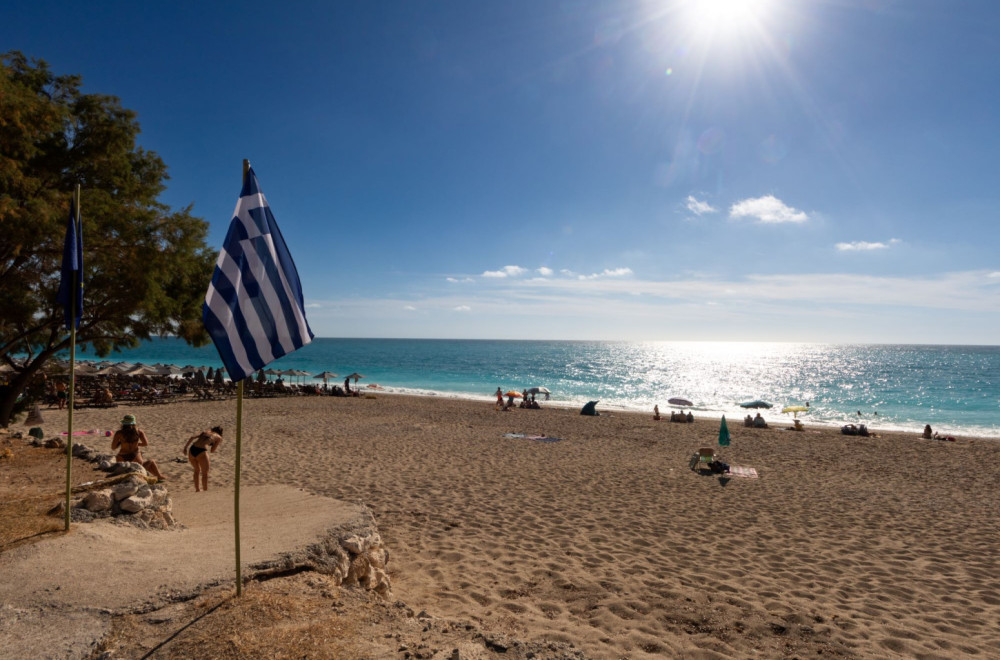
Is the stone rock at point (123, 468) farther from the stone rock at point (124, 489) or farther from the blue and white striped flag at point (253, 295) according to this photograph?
the blue and white striped flag at point (253, 295)

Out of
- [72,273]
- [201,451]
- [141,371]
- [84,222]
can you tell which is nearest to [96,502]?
[72,273]

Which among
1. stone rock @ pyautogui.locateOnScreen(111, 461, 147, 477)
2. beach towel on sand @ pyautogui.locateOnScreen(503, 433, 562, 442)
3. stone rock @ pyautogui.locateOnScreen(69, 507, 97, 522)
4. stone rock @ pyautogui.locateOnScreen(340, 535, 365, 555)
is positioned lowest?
beach towel on sand @ pyautogui.locateOnScreen(503, 433, 562, 442)

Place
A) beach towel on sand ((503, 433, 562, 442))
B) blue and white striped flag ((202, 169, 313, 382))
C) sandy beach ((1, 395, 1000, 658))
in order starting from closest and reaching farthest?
1. blue and white striped flag ((202, 169, 313, 382))
2. sandy beach ((1, 395, 1000, 658))
3. beach towel on sand ((503, 433, 562, 442))

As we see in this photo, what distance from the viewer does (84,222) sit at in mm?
9797

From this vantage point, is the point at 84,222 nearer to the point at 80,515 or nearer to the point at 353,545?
the point at 80,515

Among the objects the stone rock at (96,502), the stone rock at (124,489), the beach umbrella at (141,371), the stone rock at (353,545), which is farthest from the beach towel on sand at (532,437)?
the beach umbrella at (141,371)

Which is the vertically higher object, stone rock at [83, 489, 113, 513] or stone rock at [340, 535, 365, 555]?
stone rock at [83, 489, 113, 513]

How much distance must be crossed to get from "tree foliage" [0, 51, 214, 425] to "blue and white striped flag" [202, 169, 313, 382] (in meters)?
7.75

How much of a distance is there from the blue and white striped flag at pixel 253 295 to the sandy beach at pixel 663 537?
3.16m

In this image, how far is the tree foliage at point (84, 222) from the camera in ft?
29.7

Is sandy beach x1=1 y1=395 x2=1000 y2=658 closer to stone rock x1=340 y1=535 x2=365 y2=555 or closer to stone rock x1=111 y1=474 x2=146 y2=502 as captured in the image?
stone rock x1=340 y1=535 x2=365 y2=555

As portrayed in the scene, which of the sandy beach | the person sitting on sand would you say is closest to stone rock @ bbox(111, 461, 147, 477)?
the person sitting on sand

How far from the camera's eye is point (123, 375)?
1379 inches

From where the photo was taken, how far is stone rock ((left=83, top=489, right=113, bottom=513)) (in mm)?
5414
